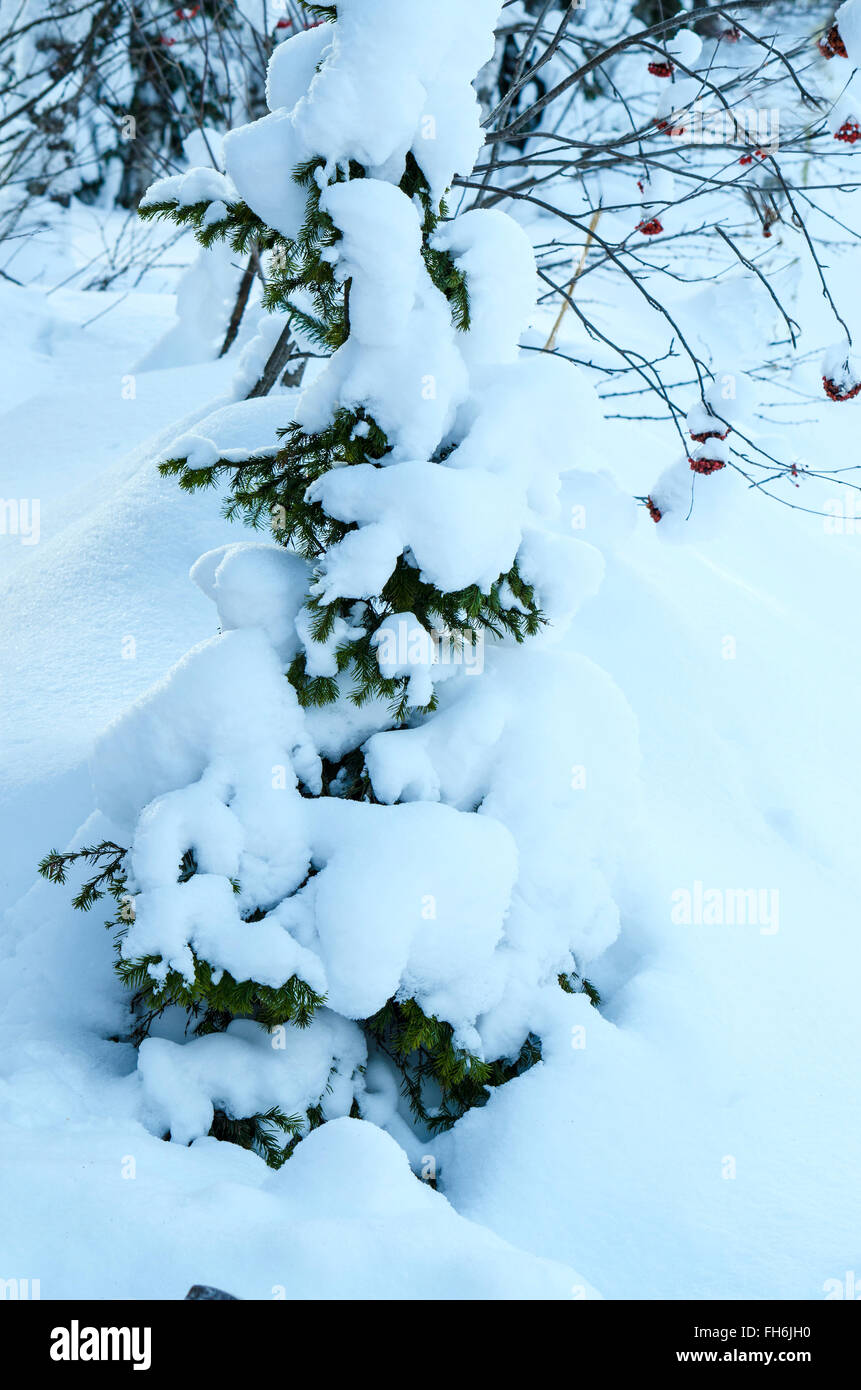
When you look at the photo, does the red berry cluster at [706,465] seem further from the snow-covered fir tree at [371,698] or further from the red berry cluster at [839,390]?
the snow-covered fir tree at [371,698]

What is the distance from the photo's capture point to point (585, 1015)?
2.58 m

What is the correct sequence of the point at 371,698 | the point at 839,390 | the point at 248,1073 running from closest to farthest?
1. the point at 248,1073
2. the point at 371,698
3. the point at 839,390

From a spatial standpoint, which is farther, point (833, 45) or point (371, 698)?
point (833, 45)

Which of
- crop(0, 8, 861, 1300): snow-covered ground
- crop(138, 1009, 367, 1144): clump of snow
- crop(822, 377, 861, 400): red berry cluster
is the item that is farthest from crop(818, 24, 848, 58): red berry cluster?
crop(138, 1009, 367, 1144): clump of snow

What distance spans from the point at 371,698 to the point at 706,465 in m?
1.27

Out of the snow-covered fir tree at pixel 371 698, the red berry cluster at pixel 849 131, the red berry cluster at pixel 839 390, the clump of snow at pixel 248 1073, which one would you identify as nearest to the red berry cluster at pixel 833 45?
the red berry cluster at pixel 849 131

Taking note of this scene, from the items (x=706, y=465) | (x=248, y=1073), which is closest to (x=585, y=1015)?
(x=248, y=1073)

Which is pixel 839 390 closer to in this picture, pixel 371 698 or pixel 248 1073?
pixel 371 698

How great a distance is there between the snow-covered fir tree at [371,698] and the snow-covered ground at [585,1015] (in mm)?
160

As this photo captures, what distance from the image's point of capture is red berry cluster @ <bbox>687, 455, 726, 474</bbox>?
2.97m

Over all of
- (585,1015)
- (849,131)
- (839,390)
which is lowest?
(585,1015)

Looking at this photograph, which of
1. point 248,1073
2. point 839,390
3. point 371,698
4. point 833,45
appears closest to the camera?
point 248,1073

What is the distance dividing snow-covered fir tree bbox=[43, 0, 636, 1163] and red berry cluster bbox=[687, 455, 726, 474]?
64 centimetres
